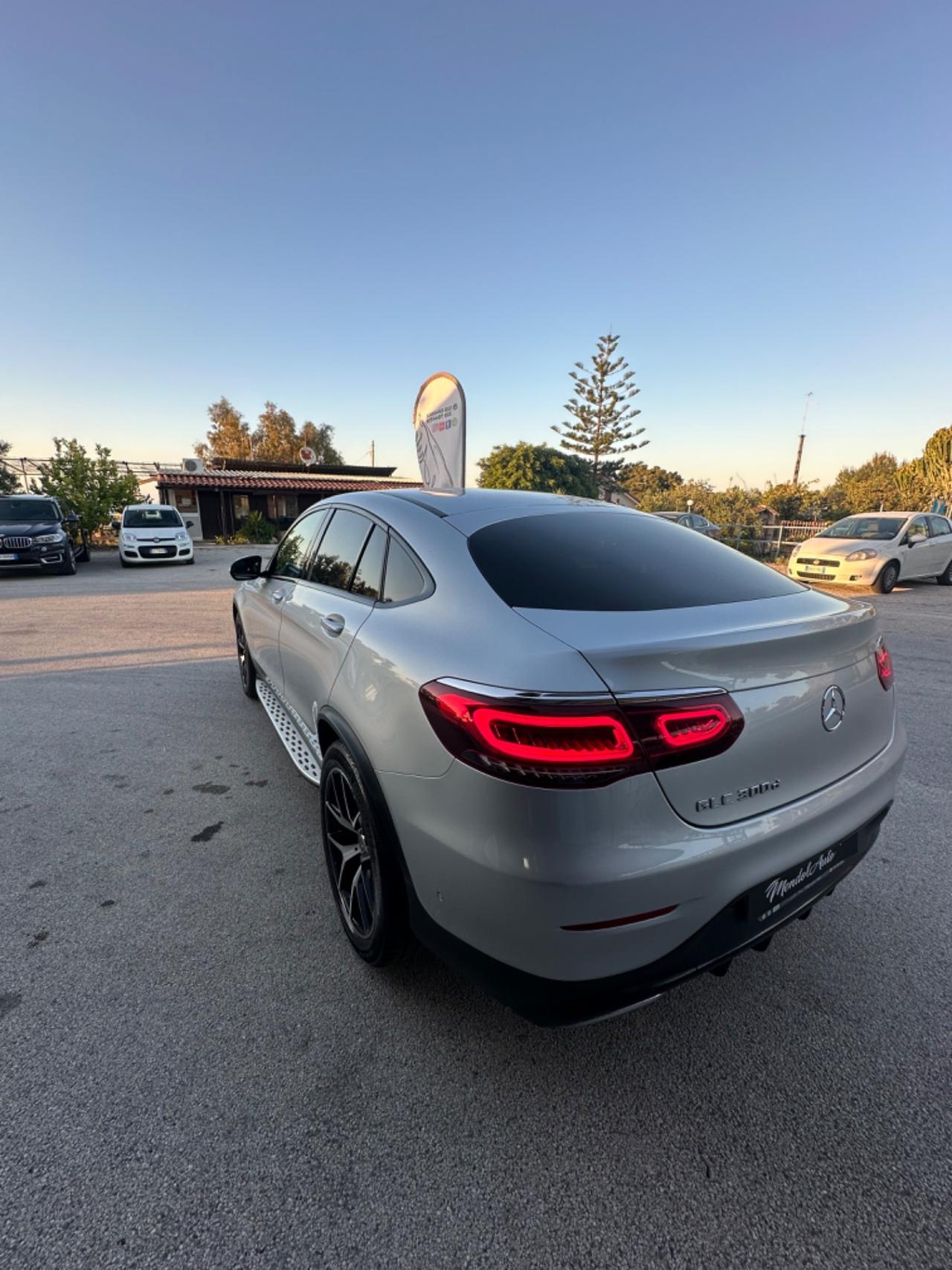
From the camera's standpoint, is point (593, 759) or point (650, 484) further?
point (650, 484)

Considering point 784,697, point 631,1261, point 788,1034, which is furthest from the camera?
point 788,1034

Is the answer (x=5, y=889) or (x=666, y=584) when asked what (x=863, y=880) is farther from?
(x=5, y=889)

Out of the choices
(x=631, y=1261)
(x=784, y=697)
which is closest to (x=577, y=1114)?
(x=631, y=1261)

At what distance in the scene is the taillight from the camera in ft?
4.20

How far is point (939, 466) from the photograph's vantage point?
30734 millimetres

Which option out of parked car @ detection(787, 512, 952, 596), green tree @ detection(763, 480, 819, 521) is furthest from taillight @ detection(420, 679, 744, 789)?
green tree @ detection(763, 480, 819, 521)

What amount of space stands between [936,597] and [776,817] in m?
12.0

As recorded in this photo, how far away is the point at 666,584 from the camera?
1.86 m

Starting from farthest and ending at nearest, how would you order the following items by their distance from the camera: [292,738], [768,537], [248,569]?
[768,537] → [248,569] → [292,738]

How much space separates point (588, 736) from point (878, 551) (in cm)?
1181

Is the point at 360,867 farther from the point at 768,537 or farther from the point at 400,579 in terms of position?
the point at 768,537

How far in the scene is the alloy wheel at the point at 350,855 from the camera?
1975 mm

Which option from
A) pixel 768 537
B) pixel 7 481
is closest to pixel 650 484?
pixel 768 537

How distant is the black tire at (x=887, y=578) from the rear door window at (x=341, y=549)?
1112 cm
